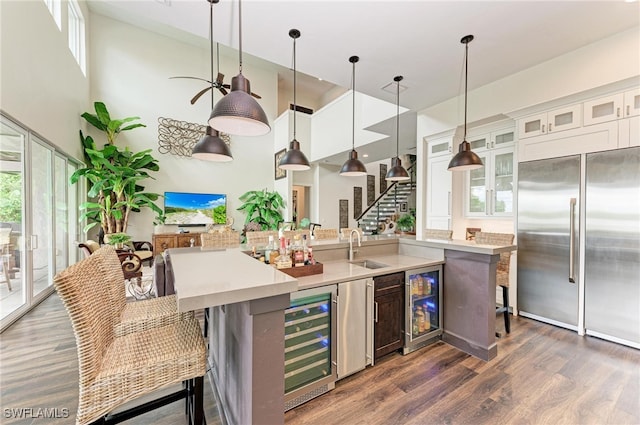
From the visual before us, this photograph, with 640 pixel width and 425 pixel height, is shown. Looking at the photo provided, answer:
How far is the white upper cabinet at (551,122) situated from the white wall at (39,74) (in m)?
6.03

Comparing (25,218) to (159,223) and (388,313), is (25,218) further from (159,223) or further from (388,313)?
(388,313)

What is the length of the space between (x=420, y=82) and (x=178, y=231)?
22.1 ft

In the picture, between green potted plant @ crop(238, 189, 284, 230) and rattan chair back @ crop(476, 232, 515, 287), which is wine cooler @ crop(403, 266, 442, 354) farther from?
green potted plant @ crop(238, 189, 284, 230)

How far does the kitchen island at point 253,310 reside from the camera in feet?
3.86

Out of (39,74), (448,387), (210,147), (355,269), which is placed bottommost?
(448,387)

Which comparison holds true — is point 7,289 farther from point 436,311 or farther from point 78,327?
point 436,311

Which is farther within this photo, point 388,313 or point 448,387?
point 388,313

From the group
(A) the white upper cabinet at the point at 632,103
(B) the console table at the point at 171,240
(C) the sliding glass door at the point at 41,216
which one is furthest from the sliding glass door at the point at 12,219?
(A) the white upper cabinet at the point at 632,103

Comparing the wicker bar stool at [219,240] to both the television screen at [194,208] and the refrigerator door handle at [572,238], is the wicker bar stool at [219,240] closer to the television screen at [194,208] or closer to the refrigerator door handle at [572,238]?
the refrigerator door handle at [572,238]

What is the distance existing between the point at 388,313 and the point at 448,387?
0.68 m

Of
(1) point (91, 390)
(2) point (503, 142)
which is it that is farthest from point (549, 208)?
(1) point (91, 390)

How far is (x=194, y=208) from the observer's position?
289 inches

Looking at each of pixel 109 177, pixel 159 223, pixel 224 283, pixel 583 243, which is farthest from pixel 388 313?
pixel 159 223

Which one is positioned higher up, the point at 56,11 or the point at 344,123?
the point at 56,11
